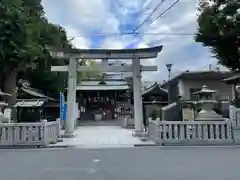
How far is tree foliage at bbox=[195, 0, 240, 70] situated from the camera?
18688 millimetres

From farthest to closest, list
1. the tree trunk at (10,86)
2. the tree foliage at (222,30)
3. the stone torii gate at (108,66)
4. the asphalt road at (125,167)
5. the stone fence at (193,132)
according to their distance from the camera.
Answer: the tree trunk at (10,86)
the stone torii gate at (108,66)
the tree foliage at (222,30)
the stone fence at (193,132)
the asphalt road at (125,167)

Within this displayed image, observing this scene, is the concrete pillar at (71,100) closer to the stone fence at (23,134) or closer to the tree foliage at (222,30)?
the stone fence at (23,134)

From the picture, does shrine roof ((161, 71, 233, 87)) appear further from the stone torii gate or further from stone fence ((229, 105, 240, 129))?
stone fence ((229, 105, 240, 129))

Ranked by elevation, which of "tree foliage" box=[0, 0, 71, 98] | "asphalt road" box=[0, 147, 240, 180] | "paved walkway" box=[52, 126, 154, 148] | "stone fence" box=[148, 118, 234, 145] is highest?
"tree foliage" box=[0, 0, 71, 98]

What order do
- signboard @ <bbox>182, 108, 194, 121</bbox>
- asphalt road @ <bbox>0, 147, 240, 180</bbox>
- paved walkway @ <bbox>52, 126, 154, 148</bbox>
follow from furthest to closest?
signboard @ <bbox>182, 108, 194, 121</bbox>
paved walkway @ <bbox>52, 126, 154, 148</bbox>
asphalt road @ <bbox>0, 147, 240, 180</bbox>

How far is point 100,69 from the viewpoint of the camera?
21.5 m

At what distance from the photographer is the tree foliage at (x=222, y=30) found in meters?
18.7

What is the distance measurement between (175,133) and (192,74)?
1433 cm

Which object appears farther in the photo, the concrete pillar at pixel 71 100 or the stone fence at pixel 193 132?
the concrete pillar at pixel 71 100

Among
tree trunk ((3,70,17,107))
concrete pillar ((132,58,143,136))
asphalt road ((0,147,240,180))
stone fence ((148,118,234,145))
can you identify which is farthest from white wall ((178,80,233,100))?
asphalt road ((0,147,240,180))

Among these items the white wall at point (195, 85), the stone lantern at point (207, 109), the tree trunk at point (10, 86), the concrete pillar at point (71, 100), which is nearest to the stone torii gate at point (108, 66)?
the concrete pillar at point (71, 100)

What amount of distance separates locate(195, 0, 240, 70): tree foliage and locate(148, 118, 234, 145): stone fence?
615 centimetres

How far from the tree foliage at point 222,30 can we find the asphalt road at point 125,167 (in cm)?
936

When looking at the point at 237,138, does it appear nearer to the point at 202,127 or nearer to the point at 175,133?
the point at 202,127
